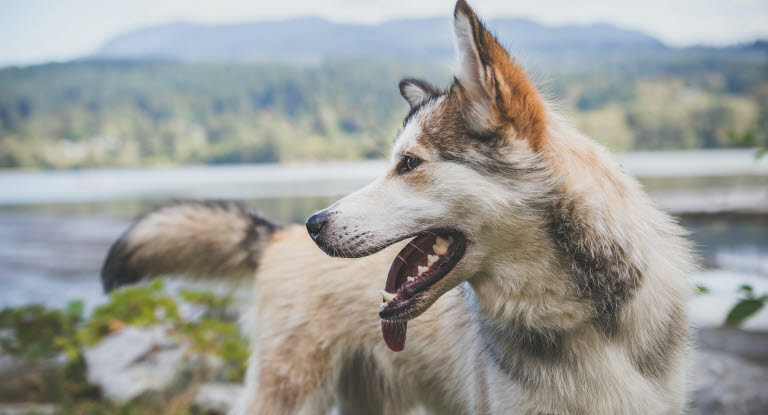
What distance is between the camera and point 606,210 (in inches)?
67.5

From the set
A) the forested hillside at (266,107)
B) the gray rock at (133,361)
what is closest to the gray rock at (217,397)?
the gray rock at (133,361)

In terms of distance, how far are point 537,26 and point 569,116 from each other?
106312 millimetres

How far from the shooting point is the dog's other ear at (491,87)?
162cm

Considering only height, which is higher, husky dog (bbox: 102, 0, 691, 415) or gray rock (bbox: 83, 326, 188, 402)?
husky dog (bbox: 102, 0, 691, 415)

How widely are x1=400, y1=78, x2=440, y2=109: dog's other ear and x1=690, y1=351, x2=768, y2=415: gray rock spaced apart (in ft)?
8.12

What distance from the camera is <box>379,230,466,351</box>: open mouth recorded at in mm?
1707

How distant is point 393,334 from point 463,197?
2.06 ft

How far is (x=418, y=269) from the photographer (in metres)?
1.82

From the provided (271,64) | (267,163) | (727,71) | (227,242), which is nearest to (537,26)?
(271,64)

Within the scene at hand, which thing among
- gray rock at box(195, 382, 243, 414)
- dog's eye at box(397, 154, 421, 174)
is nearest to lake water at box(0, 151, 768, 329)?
dog's eye at box(397, 154, 421, 174)

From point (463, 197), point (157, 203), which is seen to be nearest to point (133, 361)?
point (157, 203)

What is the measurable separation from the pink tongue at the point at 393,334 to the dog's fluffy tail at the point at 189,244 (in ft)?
4.21

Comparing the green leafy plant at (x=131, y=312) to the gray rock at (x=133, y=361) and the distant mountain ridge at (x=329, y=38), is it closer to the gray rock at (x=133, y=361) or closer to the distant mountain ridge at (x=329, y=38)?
the gray rock at (x=133, y=361)

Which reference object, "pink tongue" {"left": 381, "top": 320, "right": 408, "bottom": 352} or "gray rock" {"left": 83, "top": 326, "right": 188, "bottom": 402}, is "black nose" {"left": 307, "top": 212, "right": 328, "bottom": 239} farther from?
"gray rock" {"left": 83, "top": 326, "right": 188, "bottom": 402}
